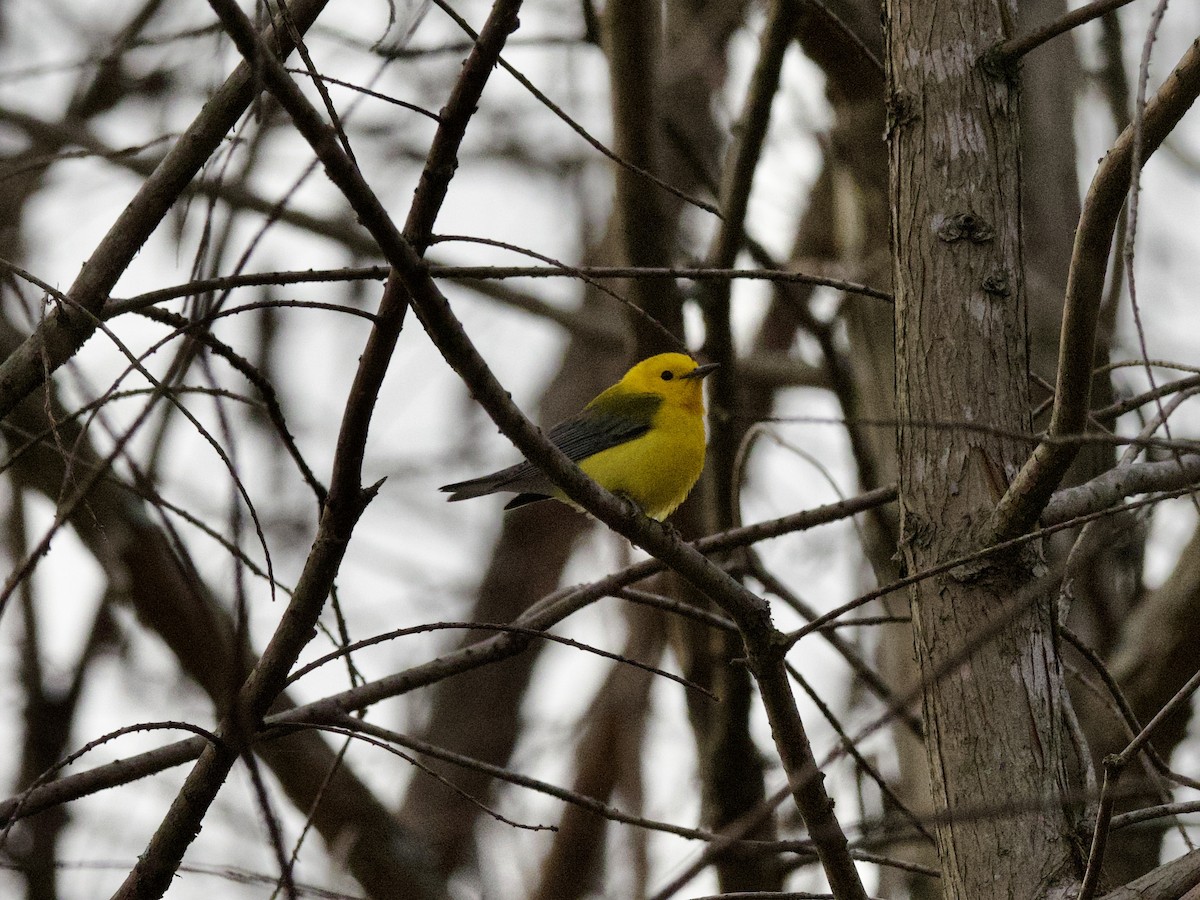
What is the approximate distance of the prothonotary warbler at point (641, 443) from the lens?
17.5ft

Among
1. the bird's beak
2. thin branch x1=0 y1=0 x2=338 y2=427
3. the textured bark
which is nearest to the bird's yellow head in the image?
the bird's beak

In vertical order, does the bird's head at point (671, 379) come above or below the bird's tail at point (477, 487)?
above

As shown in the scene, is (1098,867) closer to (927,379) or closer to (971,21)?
(927,379)

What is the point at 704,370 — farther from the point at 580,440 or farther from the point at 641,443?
the point at 580,440

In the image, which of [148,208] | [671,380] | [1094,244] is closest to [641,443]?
[671,380]

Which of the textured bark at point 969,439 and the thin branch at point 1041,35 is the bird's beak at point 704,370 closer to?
the textured bark at point 969,439

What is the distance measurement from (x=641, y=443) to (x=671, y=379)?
0.65 meters

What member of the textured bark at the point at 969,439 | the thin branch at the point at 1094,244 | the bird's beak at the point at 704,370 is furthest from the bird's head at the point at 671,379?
the thin branch at the point at 1094,244

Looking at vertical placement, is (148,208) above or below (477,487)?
below

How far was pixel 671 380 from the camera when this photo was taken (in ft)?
19.7

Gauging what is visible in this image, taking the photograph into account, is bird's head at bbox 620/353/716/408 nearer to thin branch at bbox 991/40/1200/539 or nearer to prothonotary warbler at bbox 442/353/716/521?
prothonotary warbler at bbox 442/353/716/521

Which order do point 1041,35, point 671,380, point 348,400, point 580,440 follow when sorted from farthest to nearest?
1. point 671,380
2. point 580,440
3. point 1041,35
4. point 348,400

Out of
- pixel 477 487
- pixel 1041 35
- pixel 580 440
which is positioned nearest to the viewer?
pixel 1041 35

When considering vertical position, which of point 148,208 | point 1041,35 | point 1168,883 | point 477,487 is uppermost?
point 477,487
